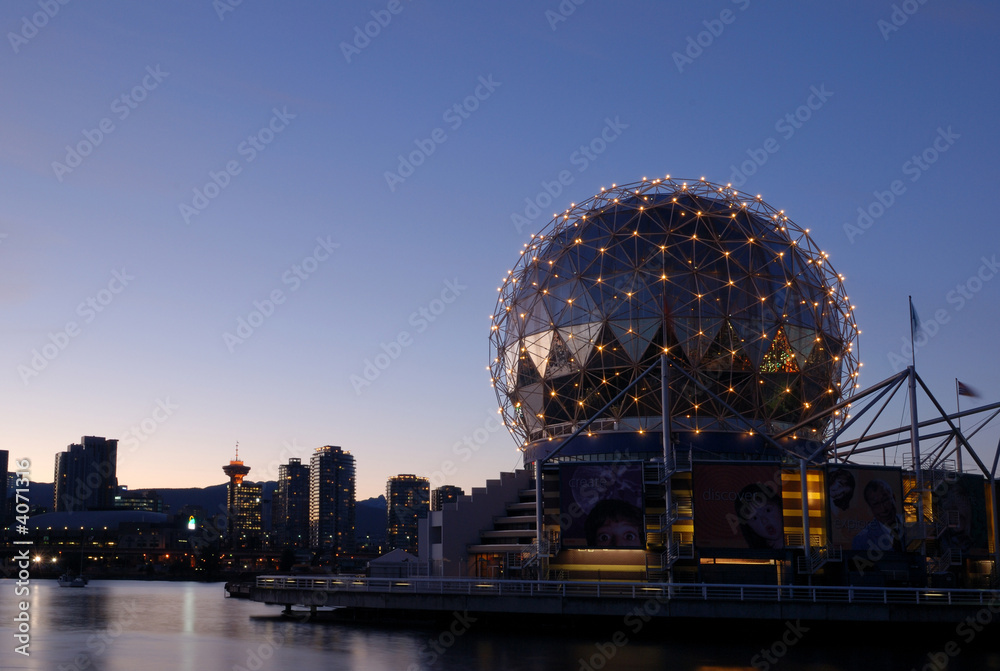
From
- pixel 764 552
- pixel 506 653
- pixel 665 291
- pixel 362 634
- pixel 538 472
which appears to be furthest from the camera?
pixel 665 291

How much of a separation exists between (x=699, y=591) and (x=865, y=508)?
11.0 meters

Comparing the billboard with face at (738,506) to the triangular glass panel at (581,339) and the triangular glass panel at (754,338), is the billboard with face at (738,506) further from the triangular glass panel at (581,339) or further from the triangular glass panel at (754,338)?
the triangular glass panel at (581,339)

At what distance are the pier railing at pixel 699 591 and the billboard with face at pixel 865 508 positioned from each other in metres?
5.91

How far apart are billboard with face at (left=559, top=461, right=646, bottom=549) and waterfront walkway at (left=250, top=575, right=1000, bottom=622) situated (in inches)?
177

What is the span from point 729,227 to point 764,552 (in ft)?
71.3

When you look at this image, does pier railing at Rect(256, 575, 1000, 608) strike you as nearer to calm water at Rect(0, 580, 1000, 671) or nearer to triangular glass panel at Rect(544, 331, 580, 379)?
calm water at Rect(0, 580, 1000, 671)

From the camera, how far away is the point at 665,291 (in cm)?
5950

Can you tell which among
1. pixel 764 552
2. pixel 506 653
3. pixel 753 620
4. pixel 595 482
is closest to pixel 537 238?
pixel 595 482

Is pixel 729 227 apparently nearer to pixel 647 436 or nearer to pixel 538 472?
pixel 647 436

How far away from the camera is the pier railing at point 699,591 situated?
40.4 metres

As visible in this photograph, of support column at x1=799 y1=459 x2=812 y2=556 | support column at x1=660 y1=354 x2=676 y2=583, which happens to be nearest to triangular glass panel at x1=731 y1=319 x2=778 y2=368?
support column at x1=660 y1=354 x2=676 y2=583

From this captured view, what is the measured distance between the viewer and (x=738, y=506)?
166ft

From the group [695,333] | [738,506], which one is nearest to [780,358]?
[695,333]

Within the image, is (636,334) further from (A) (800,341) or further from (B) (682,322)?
(A) (800,341)
